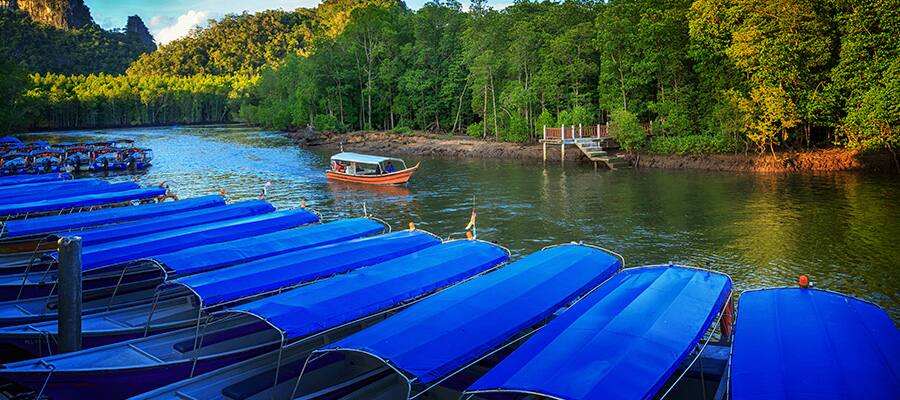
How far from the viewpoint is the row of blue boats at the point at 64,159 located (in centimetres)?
5046

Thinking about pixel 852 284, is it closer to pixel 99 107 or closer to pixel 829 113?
pixel 829 113

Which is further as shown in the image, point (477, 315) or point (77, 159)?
point (77, 159)

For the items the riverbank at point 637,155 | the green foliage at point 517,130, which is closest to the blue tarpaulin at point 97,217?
the riverbank at point 637,155

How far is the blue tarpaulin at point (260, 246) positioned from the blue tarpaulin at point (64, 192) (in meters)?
14.6

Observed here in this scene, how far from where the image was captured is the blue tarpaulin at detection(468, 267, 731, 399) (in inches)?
327

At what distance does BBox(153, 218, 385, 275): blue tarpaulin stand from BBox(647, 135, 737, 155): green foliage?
120 feet

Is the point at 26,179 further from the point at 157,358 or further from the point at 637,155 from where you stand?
the point at 637,155

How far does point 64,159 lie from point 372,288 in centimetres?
5314

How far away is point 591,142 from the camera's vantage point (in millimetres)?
52719

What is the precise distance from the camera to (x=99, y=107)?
137 meters

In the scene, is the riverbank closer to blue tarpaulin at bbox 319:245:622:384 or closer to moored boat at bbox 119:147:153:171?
moored boat at bbox 119:147:153:171

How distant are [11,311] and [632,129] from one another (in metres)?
45.2

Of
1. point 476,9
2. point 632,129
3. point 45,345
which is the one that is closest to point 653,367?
point 45,345

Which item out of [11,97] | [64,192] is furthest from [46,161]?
[64,192]
